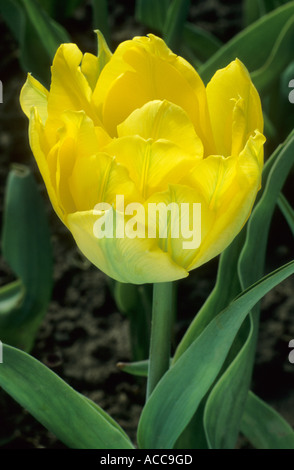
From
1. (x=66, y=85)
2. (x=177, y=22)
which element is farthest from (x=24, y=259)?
(x=66, y=85)

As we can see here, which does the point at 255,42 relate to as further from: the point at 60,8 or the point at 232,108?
the point at 60,8

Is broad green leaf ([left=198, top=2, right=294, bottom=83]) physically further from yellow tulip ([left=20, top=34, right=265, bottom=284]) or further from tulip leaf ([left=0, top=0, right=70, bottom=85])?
yellow tulip ([left=20, top=34, right=265, bottom=284])

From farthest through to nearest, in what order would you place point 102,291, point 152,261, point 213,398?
1. point 102,291
2. point 213,398
3. point 152,261

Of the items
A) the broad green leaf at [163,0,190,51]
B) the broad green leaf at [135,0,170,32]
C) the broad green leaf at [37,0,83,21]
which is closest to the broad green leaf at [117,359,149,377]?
the broad green leaf at [163,0,190,51]

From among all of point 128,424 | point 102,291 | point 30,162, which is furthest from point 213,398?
point 30,162

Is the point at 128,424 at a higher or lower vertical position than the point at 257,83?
lower
